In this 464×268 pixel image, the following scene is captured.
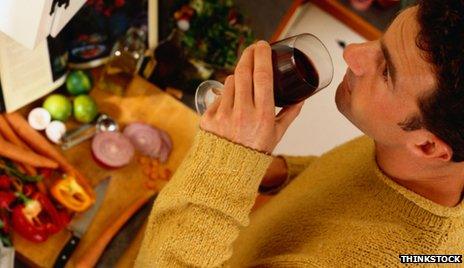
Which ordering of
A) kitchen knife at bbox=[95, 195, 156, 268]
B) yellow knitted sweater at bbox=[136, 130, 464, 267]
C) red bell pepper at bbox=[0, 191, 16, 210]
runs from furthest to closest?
kitchen knife at bbox=[95, 195, 156, 268]
red bell pepper at bbox=[0, 191, 16, 210]
yellow knitted sweater at bbox=[136, 130, 464, 267]

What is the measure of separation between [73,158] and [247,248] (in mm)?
474

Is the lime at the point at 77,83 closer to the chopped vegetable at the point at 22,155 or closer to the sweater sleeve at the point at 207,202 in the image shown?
the chopped vegetable at the point at 22,155

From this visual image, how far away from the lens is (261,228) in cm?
113

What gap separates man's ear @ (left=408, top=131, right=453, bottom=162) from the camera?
82 cm

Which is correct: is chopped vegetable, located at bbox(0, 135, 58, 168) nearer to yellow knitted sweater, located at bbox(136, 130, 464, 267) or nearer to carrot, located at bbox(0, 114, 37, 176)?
carrot, located at bbox(0, 114, 37, 176)

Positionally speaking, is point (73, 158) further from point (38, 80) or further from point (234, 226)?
point (234, 226)

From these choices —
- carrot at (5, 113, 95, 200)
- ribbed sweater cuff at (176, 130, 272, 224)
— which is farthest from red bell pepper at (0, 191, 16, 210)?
ribbed sweater cuff at (176, 130, 272, 224)

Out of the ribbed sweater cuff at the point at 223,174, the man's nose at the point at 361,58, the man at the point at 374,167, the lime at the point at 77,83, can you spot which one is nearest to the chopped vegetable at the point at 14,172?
→ the lime at the point at 77,83

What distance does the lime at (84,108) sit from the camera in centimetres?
127

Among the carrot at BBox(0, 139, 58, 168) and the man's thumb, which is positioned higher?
the man's thumb

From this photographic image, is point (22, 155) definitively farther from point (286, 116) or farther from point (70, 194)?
point (286, 116)

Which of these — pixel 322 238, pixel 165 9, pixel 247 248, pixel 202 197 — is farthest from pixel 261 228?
pixel 165 9

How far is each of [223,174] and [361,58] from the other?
0.31 m

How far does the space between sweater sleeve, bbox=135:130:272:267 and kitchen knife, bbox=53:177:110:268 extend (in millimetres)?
337
